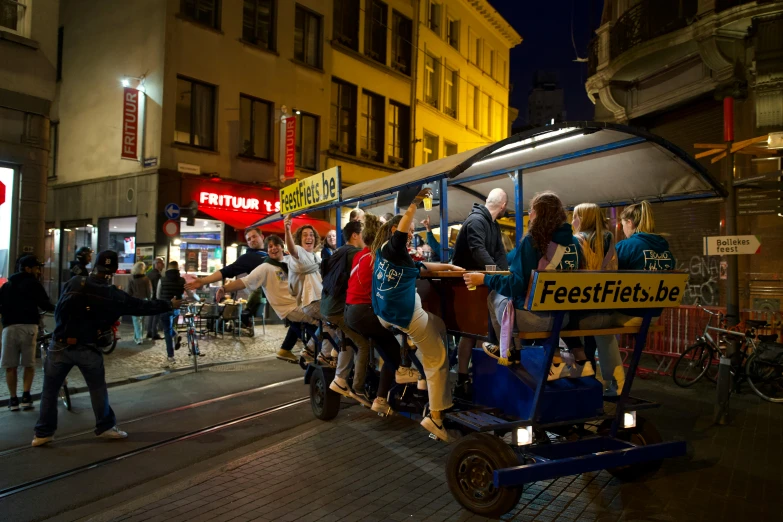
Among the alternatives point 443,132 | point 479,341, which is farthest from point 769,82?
point 443,132

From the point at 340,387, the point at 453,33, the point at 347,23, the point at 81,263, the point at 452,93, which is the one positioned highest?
the point at 453,33

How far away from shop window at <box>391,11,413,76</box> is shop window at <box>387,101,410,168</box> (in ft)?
5.61

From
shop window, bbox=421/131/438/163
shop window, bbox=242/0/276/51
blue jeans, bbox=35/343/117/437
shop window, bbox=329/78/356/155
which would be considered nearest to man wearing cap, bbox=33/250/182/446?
blue jeans, bbox=35/343/117/437

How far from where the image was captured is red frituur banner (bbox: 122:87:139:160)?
16.1m

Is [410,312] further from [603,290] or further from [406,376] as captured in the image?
[603,290]

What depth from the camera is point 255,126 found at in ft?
61.5

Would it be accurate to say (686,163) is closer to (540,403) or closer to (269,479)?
(540,403)

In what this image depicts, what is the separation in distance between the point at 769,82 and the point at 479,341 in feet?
36.2

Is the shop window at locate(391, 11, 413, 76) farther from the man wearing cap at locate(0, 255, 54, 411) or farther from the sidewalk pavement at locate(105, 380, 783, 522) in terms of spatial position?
the sidewalk pavement at locate(105, 380, 783, 522)

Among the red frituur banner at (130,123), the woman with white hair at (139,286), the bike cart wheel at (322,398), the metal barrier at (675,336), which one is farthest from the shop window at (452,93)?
the bike cart wheel at (322,398)

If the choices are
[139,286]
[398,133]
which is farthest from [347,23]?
[139,286]

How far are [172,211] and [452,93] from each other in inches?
691

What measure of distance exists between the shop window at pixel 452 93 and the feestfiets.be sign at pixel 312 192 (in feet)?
67.1

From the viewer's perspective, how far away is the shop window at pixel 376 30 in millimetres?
23000
